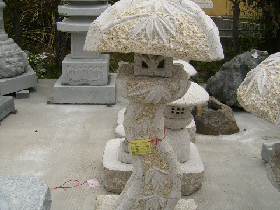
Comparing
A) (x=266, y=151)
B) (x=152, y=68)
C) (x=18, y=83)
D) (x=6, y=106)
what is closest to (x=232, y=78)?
(x=266, y=151)

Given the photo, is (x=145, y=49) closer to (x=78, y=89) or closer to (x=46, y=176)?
(x=46, y=176)

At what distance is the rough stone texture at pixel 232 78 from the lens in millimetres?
6508

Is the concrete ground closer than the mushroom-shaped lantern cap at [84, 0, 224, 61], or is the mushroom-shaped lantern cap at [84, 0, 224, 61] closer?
the mushroom-shaped lantern cap at [84, 0, 224, 61]

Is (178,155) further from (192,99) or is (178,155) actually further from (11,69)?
(11,69)

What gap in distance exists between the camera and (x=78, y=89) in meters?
6.78

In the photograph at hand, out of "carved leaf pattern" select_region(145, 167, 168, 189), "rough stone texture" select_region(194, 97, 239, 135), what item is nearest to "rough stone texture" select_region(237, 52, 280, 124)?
"carved leaf pattern" select_region(145, 167, 168, 189)

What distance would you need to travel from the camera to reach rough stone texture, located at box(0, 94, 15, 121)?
5.96 meters

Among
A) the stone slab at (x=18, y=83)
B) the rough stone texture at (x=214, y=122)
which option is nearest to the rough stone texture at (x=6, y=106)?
the stone slab at (x=18, y=83)

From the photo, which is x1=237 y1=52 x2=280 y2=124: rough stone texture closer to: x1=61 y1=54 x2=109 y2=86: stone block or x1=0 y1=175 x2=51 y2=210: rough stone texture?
x1=0 y1=175 x2=51 y2=210: rough stone texture

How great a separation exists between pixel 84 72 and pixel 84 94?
0.39m

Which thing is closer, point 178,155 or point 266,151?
point 178,155

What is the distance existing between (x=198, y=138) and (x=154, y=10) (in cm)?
323

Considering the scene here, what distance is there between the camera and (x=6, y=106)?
609 centimetres

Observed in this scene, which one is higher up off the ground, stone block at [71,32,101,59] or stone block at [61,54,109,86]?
stone block at [71,32,101,59]
